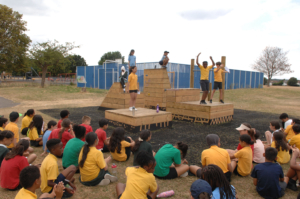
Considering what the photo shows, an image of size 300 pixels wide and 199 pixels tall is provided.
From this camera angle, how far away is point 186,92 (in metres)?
11.1

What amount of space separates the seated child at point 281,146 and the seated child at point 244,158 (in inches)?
26.4

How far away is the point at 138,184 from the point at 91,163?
1213 millimetres

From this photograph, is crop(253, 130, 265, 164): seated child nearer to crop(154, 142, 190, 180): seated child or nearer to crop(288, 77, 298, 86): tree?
crop(154, 142, 190, 180): seated child

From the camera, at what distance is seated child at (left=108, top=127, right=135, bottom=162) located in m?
4.59

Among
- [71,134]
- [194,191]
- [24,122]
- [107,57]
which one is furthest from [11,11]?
[107,57]

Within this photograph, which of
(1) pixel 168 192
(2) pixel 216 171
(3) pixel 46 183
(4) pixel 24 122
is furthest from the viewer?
(4) pixel 24 122

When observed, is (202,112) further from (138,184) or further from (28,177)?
(28,177)

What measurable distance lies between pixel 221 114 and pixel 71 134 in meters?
6.97

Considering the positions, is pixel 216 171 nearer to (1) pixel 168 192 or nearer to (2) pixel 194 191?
(2) pixel 194 191

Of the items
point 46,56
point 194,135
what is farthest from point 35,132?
point 46,56

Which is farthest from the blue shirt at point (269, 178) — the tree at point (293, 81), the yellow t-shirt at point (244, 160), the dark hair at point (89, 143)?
the tree at point (293, 81)

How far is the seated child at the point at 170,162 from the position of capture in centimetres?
384

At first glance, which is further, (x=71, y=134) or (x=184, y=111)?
(x=184, y=111)

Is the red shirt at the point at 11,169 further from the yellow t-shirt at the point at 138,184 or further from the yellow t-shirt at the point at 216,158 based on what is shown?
the yellow t-shirt at the point at 216,158
